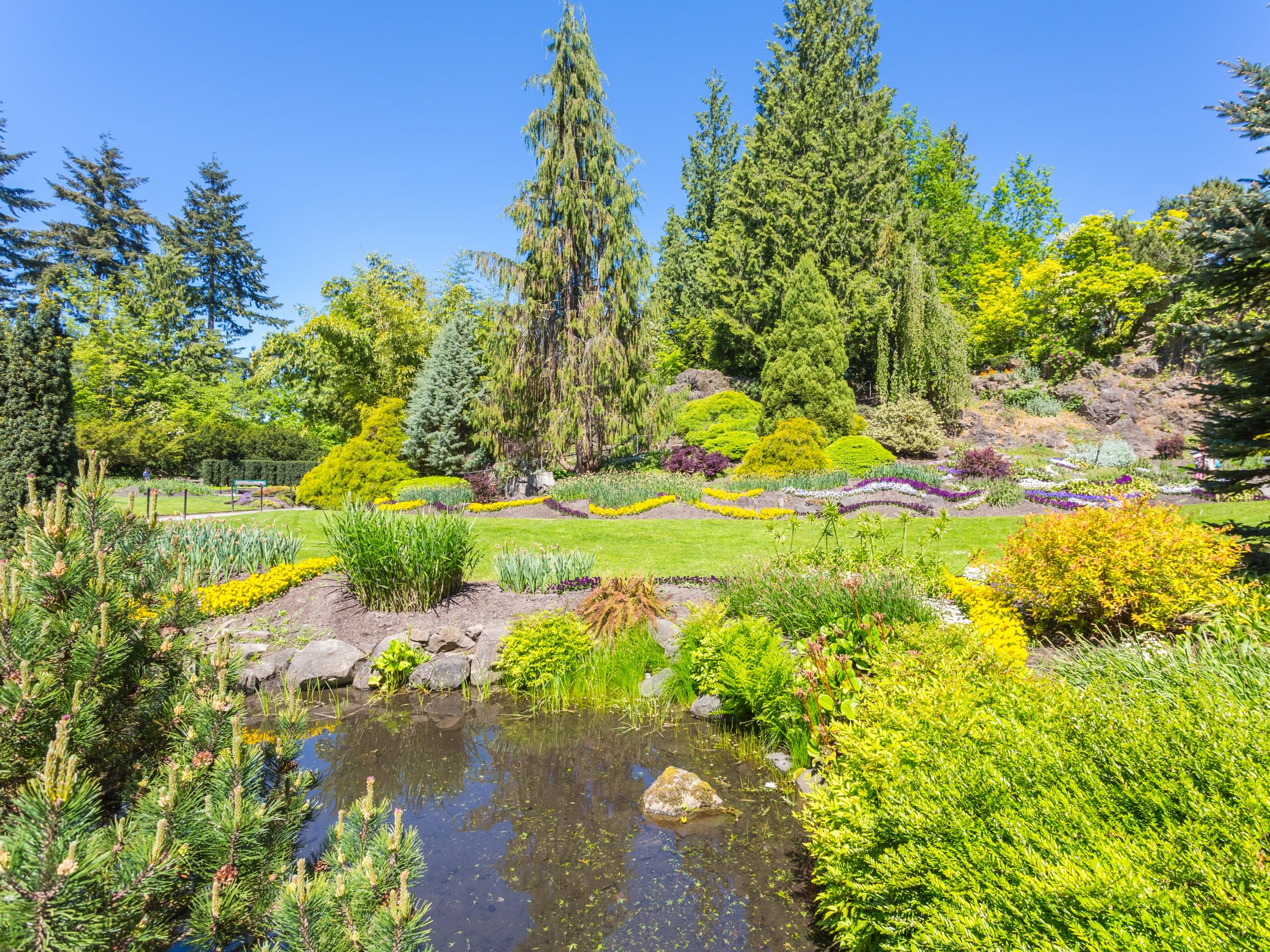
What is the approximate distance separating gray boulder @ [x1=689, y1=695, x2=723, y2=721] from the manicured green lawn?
9.89ft

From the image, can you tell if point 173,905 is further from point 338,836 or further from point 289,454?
point 289,454

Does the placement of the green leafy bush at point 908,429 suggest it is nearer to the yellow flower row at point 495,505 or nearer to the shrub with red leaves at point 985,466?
the shrub with red leaves at point 985,466

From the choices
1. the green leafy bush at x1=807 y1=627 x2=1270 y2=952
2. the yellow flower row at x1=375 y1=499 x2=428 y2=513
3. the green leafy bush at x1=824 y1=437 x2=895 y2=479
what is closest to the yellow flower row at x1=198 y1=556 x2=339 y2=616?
the yellow flower row at x1=375 y1=499 x2=428 y2=513

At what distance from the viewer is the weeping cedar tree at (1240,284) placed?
5.26 m

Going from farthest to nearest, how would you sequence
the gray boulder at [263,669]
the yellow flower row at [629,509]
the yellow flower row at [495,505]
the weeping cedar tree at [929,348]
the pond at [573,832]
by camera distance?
1. the weeping cedar tree at [929,348]
2. the yellow flower row at [495,505]
3. the yellow flower row at [629,509]
4. the gray boulder at [263,669]
5. the pond at [573,832]

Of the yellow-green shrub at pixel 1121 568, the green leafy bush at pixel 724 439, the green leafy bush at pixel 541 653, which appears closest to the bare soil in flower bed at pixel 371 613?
the green leafy bush at pixel 541 653

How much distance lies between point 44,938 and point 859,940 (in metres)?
2.51

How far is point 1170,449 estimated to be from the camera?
1923 centimetres

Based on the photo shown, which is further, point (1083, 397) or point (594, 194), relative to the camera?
point (1083, 397)

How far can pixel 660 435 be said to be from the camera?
18312 millimetres

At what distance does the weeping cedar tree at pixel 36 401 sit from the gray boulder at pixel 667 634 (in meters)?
9.30

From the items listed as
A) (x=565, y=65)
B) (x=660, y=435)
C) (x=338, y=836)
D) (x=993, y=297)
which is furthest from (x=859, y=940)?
(x=993, y=297)

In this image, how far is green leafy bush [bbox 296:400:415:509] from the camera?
1683cm

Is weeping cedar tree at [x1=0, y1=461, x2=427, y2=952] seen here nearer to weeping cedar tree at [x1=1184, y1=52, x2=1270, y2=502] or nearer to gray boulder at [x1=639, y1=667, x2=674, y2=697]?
gray boulder at [x1=639, y1=667, x2=674, y2=697]
